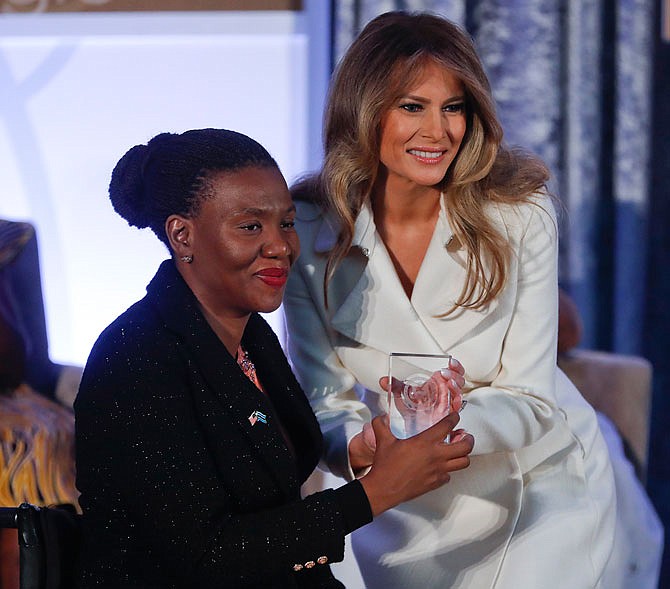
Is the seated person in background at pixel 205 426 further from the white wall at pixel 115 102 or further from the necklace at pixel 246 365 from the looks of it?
the white wall at pixel 115 102

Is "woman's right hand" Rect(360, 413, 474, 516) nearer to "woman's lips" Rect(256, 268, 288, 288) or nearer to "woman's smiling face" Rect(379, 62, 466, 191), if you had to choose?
"woman's lips" Rect(256, 268, 288, 288)

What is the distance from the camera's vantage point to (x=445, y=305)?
74.8 inches

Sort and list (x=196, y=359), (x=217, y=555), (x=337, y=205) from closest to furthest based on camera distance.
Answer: (x=217, y=555) < (x=196, y=359) < (x=337, y=205)

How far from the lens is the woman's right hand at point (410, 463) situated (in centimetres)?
138

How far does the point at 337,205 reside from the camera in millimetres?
1902

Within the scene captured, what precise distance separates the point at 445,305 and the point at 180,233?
2.13 feet

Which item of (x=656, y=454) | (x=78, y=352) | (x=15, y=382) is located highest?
(x=15, y=382)

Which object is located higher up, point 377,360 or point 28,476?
point 377,360

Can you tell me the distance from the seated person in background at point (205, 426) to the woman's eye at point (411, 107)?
46 centimetres

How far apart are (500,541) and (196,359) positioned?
715mm

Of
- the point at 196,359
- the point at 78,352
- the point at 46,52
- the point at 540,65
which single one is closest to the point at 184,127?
the point at 46,52

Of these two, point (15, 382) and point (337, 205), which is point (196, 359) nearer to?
point (337, 205)

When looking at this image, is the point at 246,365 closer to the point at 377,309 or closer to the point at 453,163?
the point at 377,309

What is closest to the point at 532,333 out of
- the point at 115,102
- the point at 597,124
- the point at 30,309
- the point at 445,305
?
the point at 445,305
